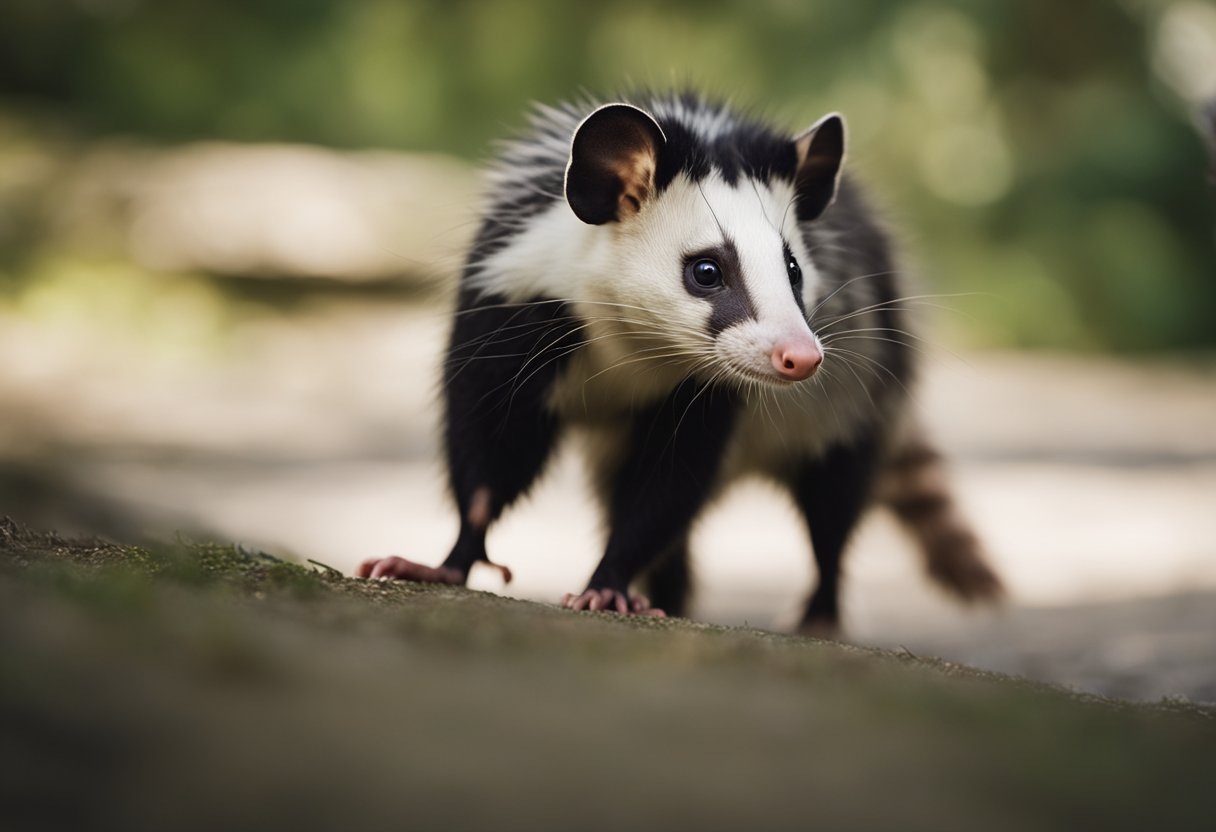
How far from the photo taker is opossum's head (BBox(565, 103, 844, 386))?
318 centimetres

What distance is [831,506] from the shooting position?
437 cm

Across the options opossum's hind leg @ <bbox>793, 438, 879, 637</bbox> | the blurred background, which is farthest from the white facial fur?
the blurred background

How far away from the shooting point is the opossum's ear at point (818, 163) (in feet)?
11.7

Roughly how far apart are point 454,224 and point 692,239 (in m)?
3.80

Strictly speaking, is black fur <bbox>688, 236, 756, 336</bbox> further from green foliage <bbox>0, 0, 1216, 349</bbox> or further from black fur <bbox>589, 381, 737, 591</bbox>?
green foliage <bbox>0, 0, 1216, 349</bbox>

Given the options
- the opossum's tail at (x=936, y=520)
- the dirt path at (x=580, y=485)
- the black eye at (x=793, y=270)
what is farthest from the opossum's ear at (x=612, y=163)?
the opossum's tail at (x=936, y=520)

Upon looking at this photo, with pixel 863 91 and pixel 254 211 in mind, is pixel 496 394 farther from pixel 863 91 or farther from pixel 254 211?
pixel 863 91

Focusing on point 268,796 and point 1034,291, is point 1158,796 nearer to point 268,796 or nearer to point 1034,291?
point 268,796

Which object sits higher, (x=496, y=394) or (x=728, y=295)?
(x=728, y=295)

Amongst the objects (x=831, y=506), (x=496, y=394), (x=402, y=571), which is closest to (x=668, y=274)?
(x=496, y=394)

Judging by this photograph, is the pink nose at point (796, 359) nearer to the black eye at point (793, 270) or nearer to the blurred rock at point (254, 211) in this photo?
the black eye at point (793, 270)

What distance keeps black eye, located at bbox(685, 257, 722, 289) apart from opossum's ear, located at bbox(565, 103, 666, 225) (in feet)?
0.82

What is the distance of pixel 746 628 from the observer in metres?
2.85

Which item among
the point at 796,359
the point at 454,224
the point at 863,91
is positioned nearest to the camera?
the point at 796,359
